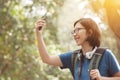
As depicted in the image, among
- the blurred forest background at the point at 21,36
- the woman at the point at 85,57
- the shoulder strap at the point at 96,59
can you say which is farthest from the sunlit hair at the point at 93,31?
the blurred forest background at the point at 21,36

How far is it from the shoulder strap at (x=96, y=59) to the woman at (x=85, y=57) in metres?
0.03

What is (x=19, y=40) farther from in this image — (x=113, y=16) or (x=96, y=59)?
(x=113, y=16)

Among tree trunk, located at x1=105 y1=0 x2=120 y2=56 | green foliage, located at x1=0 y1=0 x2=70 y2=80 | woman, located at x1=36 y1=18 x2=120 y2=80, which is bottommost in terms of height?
green foliage, located at x1=0 y1=0 x2=70 y2=80

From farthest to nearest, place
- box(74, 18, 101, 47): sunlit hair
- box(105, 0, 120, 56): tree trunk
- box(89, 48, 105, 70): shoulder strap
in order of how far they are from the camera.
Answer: box(74, 18, 101, 47): sunlit hair, box(89, 48, 105, 70): shoulder strap, box(105, 0, 120, 56): tree trunk

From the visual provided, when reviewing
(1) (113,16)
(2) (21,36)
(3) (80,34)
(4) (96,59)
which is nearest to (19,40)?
(2) (21,36)

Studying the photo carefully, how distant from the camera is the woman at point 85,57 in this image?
10.3ft

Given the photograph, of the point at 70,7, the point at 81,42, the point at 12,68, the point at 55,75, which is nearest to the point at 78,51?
the point at 81,42

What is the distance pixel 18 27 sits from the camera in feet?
34.4

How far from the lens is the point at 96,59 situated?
10.3 ft

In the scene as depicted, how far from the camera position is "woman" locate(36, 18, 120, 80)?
10.3ft

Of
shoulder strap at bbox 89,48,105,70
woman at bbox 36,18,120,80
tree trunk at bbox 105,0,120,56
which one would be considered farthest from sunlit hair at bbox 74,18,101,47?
tree trunk at bbox 105,0,120,56

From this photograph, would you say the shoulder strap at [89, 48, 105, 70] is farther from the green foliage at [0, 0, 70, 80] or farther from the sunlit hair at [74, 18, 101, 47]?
the green foliage at [0, 0, 70, 80]

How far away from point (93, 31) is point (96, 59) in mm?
240

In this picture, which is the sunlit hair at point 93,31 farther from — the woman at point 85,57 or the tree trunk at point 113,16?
the tree trunk at point 113,16
